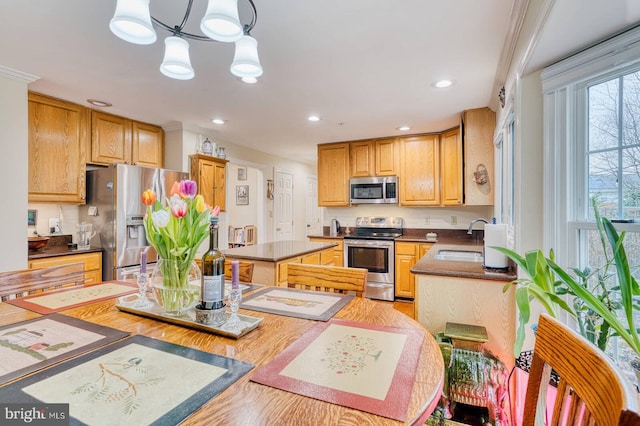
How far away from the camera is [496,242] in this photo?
1995 mm

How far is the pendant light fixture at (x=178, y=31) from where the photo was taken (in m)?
1.13

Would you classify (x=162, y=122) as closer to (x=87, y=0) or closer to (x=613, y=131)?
(x=87, y=0)

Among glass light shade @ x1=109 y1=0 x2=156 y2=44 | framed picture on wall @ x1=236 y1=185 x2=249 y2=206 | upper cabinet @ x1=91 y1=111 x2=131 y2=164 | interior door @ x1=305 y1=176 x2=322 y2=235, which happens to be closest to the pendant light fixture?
glass light shade @ x1=109 y1=0 x2=156 y2=44

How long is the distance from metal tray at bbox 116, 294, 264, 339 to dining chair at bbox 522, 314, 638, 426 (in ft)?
2.60

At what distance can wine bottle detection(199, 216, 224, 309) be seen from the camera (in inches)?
40.3

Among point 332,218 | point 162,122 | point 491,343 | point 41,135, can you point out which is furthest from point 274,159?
point 491,343

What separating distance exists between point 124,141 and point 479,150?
395 centimetres

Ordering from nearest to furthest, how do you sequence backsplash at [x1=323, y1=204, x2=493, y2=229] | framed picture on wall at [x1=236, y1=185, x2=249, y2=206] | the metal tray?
→ the metal tray
backsplash at [x1=323, y1=204, x2=493, y2=229]
framed picture on wall at [x1=236, y1=185, x2=249, y2=206]

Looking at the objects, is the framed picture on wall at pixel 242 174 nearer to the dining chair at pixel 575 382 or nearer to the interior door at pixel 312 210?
the interior door at pixel 312 210

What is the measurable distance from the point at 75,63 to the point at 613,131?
3311mm

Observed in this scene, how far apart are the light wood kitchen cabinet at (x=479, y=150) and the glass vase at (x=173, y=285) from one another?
10.2 feet

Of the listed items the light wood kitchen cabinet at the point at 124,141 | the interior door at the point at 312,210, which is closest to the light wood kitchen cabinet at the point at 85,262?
the light wood kitchen cabinet at the point at 124,141

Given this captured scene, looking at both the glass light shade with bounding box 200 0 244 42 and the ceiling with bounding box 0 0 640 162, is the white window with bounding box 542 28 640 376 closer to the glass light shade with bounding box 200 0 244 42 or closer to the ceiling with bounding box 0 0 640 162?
the ceiling with bounding box 0 0 640 162

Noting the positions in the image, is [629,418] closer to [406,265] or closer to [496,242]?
[496,242]
